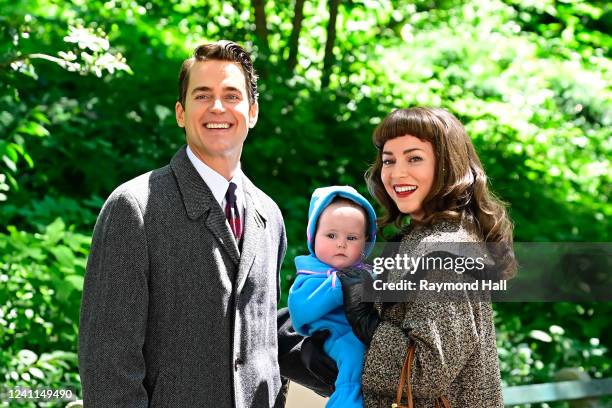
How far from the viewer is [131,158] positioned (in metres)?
6.23

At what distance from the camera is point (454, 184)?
2.57m

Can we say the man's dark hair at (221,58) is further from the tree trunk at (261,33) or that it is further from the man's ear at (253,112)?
the tree trunk at (261,33)

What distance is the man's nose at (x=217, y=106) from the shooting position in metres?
2.64

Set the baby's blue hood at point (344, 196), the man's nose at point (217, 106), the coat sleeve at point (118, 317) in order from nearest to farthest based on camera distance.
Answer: the coat sleeve at point (118, 317), the man's nose at point (217, 106), the baby's blue hood at point (344, 196)

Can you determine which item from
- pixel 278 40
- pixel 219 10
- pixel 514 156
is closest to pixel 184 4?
pixel 219 10

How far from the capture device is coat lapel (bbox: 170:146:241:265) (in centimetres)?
255

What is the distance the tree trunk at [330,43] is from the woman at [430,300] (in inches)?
188

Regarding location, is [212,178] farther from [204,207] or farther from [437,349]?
[437,349]

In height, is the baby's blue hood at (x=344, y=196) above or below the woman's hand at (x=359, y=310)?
above

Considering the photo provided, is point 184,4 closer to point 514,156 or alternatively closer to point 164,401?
point 514,156

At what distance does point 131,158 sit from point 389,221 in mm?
3750

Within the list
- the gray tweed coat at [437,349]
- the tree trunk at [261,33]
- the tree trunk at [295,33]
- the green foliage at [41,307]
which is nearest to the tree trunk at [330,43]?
the tree trunk at [295,33]

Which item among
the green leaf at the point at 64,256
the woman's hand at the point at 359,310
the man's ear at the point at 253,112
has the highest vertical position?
the man's ear at the point at 253,112

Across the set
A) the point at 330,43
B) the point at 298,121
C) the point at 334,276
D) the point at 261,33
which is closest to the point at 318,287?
the point at 334,276
